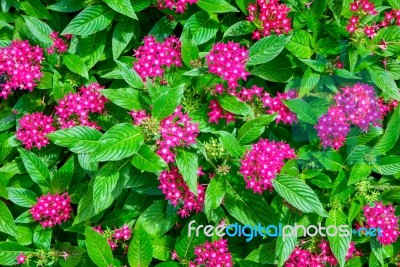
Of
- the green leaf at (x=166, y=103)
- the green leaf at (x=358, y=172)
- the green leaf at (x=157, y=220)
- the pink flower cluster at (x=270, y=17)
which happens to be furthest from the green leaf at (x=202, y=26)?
the green leaf at (x=358, y=172)

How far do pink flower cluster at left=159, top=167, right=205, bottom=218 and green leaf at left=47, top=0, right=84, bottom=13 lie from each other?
1.17 meters

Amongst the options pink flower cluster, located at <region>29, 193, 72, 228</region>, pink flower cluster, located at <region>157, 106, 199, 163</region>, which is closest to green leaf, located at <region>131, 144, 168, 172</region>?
pink flower cluster, located at <region>157, 106, 199, 163</region>

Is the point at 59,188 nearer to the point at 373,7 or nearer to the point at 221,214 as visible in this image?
the point at 221,214

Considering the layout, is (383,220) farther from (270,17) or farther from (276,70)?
(270,17)

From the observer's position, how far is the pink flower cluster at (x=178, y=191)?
2.38m

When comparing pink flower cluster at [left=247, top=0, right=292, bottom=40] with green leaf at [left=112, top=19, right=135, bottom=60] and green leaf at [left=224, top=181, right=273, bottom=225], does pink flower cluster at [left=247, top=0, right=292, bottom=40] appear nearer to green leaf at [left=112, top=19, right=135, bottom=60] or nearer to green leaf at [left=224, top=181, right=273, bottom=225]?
green leaf at [left=112, top=19, right=135, bottom=60]

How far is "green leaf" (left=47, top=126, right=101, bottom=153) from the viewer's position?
220 cm

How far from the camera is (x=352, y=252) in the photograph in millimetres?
2672

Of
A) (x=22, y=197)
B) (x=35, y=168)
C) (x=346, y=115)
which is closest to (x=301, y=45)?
(x=346, y=115)

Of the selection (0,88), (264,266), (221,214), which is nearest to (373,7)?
(221,214)

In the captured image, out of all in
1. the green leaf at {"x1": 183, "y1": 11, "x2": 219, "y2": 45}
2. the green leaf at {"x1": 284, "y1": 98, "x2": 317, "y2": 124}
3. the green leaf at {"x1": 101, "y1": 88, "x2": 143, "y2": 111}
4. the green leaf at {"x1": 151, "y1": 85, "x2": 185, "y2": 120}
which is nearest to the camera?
the green leaf at {"x1": 151, "y1": 85, "x2": 185, "y2": 120}

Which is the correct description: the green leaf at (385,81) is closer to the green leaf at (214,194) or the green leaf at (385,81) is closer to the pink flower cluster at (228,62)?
the pink flower cluster at (228,62)

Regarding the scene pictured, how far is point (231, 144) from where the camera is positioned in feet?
7.62

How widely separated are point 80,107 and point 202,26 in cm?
85
